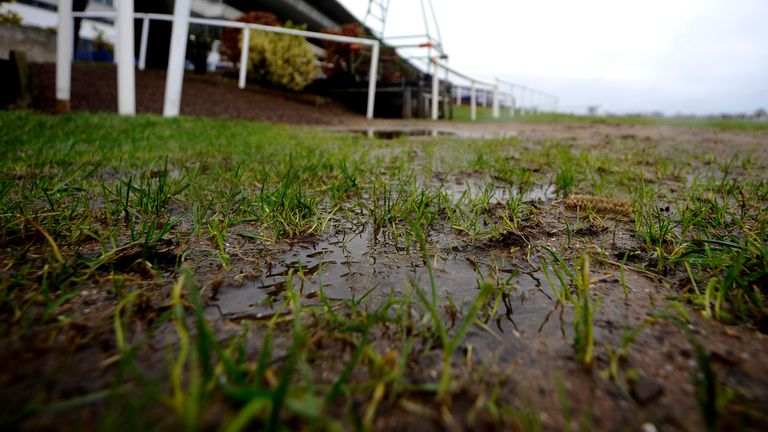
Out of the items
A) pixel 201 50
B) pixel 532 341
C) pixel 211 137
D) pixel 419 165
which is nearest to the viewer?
pixel 532 341

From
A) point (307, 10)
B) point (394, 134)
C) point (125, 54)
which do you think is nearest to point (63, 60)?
point (125, 54)

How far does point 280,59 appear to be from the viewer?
461 inches

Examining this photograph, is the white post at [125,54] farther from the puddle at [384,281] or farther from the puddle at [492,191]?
the puddle at [384,281]

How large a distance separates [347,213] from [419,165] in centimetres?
151

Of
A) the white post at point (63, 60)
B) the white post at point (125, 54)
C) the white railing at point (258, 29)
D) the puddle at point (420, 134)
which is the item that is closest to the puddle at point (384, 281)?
the puddle at point (420, 134)

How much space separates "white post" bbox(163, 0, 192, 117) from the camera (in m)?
6.14

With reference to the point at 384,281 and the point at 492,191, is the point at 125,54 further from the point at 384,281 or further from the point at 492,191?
the point at 384,281

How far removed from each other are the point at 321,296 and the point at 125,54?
6.67m

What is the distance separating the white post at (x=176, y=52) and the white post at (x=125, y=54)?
A: 517 mm

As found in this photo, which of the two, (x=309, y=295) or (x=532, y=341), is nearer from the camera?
(x=532, y=341)

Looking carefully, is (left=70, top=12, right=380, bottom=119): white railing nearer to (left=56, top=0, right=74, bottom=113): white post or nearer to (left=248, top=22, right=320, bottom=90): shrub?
(left=248, top=22, right=320, bottom=90): shrub

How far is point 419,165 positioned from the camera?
3.14 metres

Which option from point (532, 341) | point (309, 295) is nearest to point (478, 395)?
point (532, 341)

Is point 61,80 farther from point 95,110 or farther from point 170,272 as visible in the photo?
A: point 170,272
